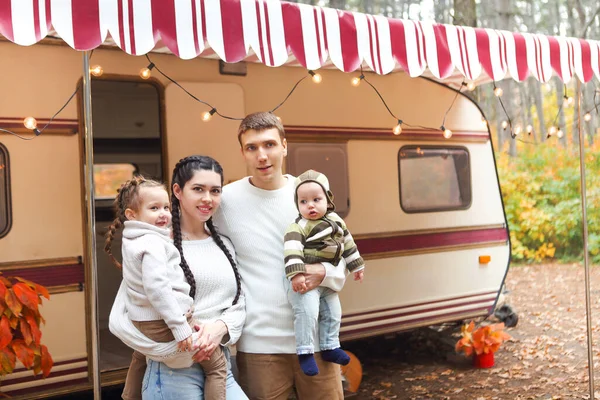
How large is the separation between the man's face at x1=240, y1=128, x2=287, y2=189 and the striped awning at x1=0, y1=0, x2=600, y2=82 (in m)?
0.64

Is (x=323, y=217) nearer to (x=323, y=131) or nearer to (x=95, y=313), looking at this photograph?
(x=95, y=313)

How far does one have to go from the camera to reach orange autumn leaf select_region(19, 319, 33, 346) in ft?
12.6

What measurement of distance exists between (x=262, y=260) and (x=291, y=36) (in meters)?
1.29

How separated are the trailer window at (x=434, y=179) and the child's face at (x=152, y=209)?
146 inches

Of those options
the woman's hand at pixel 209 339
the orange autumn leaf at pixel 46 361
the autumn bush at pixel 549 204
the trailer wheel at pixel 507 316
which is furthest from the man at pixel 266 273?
the autumn bush at pixel 549 204

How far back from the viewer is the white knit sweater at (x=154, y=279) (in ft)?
8.19

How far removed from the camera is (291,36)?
3576 mm

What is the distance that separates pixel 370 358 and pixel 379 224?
1818mm

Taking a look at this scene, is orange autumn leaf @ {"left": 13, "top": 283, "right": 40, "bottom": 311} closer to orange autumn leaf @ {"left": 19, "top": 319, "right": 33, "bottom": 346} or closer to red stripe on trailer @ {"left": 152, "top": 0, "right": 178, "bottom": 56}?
orange autumn leaf @ {"left": 19, "top": 319, "right": 33, "bottom": 346}

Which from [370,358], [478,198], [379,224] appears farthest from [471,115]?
[370,358]

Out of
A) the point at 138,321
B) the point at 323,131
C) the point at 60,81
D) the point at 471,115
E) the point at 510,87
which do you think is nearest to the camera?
the point at 138,321

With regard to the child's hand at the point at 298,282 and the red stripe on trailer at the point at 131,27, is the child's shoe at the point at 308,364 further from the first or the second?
the red stripe on trailer at the point at 131,27

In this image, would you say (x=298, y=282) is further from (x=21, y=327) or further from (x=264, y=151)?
(x=21, y=327)

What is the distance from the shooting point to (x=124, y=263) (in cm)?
265
